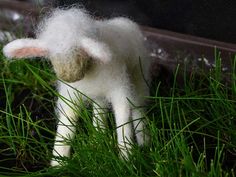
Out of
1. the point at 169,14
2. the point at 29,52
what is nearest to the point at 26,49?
the point at 29,52

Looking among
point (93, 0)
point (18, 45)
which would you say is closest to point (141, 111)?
point (18, 45)

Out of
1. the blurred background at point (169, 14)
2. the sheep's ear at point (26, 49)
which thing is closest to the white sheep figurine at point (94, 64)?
the sheep's ear at point (26, 49)

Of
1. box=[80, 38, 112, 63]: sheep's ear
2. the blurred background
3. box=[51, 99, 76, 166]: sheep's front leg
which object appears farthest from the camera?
the blurred background

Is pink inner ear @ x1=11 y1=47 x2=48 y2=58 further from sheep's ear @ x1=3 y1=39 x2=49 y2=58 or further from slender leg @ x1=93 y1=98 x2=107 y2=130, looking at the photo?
slender leg @ x1=93 y1=98 x2=107 y2=130

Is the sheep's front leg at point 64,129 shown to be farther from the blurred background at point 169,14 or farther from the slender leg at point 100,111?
the blurred background at point 169,14

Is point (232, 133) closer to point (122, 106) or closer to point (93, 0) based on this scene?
point (122, 106)

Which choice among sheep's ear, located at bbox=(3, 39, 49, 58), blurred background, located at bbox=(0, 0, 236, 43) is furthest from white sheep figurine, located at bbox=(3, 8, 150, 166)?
blurred background, located at bbox=(0, 0, 236, 43)

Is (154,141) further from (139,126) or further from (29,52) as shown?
(29,52)
